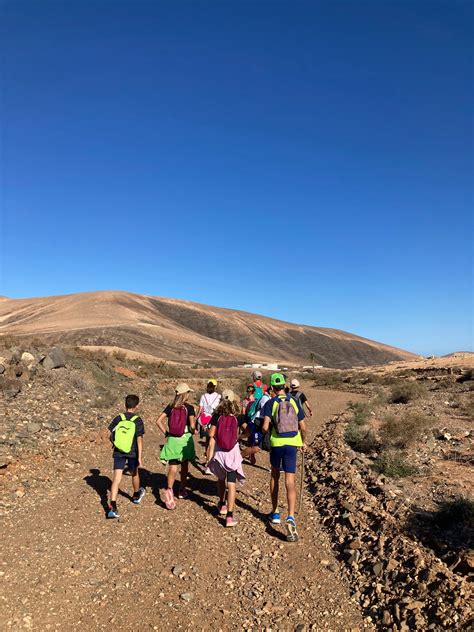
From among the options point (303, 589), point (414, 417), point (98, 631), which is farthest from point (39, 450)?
point (414, 417)

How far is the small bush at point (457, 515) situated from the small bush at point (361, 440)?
16.5ft

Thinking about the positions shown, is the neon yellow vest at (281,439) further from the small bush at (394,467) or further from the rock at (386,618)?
the small bush at (394,467)

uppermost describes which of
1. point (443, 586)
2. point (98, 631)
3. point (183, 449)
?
point (183, 449)

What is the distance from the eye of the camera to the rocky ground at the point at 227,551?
4.19 metres

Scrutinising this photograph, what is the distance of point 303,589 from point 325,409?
1630 cm

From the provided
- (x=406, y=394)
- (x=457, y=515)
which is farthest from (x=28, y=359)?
(x=406, y=394)

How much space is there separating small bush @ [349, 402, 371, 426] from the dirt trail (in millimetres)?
7915

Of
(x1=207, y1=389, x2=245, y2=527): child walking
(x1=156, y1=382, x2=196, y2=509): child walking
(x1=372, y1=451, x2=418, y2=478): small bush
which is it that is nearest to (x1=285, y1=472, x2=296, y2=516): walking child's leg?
(x1=207, y1=389, x2=245, y2=527): child walking

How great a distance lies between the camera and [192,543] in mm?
5688

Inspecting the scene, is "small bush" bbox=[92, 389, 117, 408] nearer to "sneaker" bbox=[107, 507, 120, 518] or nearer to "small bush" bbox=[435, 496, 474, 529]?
"sneaker" bbox=[107, 507, 120, 518]

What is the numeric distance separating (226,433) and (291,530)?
1511 mm

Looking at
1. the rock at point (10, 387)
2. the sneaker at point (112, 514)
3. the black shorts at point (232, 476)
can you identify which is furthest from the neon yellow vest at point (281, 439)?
the rock at point (10, 387)

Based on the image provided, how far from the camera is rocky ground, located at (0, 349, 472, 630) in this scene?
4.19 meters

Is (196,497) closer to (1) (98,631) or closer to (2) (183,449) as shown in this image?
(2) (183,449)
